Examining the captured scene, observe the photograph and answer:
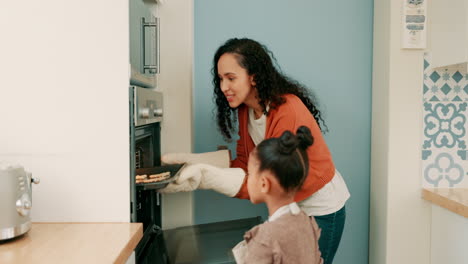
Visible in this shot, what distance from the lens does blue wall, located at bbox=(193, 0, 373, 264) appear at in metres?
1.99

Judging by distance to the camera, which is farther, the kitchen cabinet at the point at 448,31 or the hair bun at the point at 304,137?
the kitchen cabinet at the point at 448,31

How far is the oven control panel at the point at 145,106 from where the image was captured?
124cm

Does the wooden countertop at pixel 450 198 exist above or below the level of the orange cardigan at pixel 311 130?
below

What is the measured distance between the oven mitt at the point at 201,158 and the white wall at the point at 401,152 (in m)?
0.70

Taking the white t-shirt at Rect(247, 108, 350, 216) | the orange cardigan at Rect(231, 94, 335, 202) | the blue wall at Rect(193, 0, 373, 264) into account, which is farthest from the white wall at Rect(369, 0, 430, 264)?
the orange cardigan at Rect(231, 94, 335, 202)

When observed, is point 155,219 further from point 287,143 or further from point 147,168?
point 287,143

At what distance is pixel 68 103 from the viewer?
1.20 metres

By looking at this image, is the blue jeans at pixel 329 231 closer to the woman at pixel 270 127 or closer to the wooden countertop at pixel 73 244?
→ the woman at pixel 270 127

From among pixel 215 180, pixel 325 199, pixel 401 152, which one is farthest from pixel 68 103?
pixel 401 152

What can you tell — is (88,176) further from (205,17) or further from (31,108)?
(205,17)

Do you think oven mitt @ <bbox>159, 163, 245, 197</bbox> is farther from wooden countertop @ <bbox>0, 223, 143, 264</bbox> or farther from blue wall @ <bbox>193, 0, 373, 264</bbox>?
blue wall @ <bbox>193, 0, 373, 264</bbox>

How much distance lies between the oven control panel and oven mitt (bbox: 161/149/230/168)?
194mm

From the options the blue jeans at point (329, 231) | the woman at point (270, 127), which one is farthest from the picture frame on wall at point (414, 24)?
the blue jeans at point (329, 231)

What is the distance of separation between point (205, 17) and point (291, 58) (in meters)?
0.44
